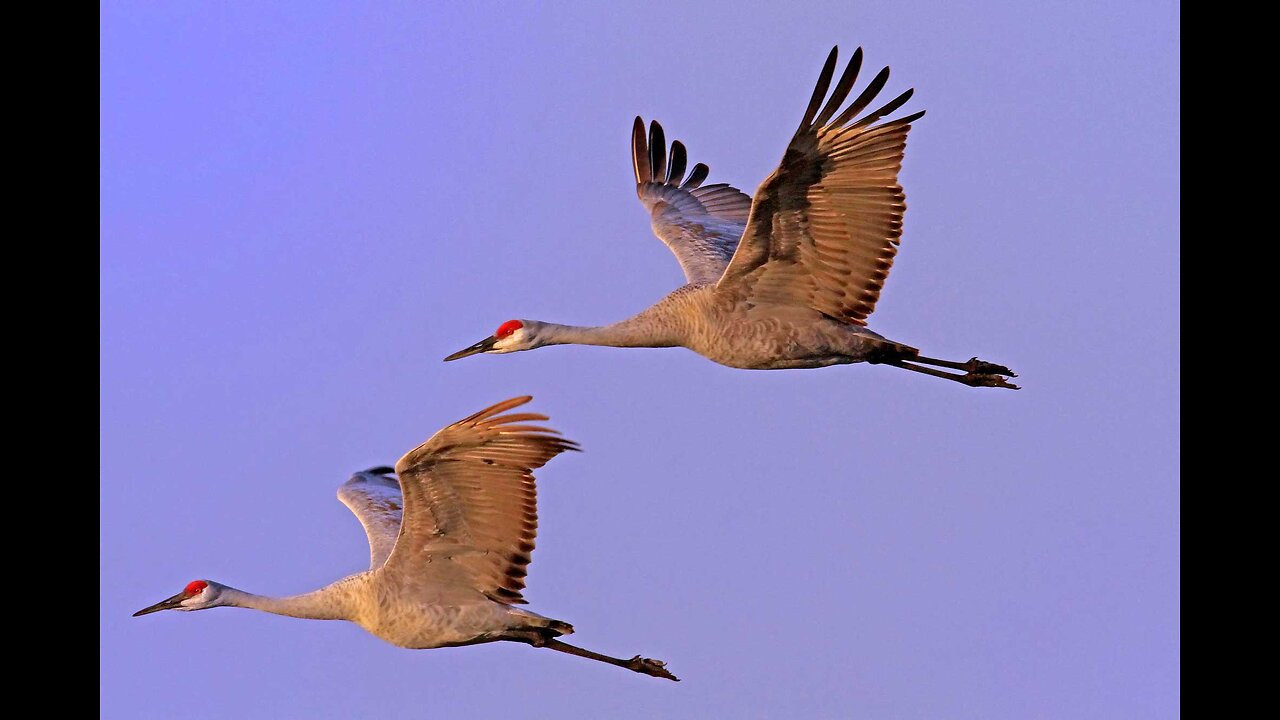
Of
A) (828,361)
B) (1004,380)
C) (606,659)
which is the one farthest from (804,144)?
(606,659)

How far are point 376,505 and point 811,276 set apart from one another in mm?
4384

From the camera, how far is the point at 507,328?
15398mm

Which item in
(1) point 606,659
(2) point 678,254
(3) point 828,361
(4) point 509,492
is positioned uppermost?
(2) point 678,254

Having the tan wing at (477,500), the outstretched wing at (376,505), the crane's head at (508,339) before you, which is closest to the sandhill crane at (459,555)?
the tan wing at (477,500)

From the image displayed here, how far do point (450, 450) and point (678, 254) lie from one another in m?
4.80

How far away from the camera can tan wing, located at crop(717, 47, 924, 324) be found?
14.0 m

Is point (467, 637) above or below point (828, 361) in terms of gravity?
below

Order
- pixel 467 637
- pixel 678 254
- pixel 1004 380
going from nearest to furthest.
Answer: pixel 467 637, pixel 1004 380, pixel 678 254

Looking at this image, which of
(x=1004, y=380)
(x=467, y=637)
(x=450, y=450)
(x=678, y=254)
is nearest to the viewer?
(x=450, y=450)

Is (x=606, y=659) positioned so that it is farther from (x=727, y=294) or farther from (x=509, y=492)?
(x=727, y=294)

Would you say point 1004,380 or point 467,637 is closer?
point 467,637

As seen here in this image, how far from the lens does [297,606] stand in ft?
47.8

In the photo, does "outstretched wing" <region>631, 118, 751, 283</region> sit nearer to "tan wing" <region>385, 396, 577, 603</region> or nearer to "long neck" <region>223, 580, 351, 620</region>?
"tan wing" <region>385, 396, 577, 603</region>

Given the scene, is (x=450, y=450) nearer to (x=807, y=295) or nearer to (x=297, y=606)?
(x=297, y=606)
